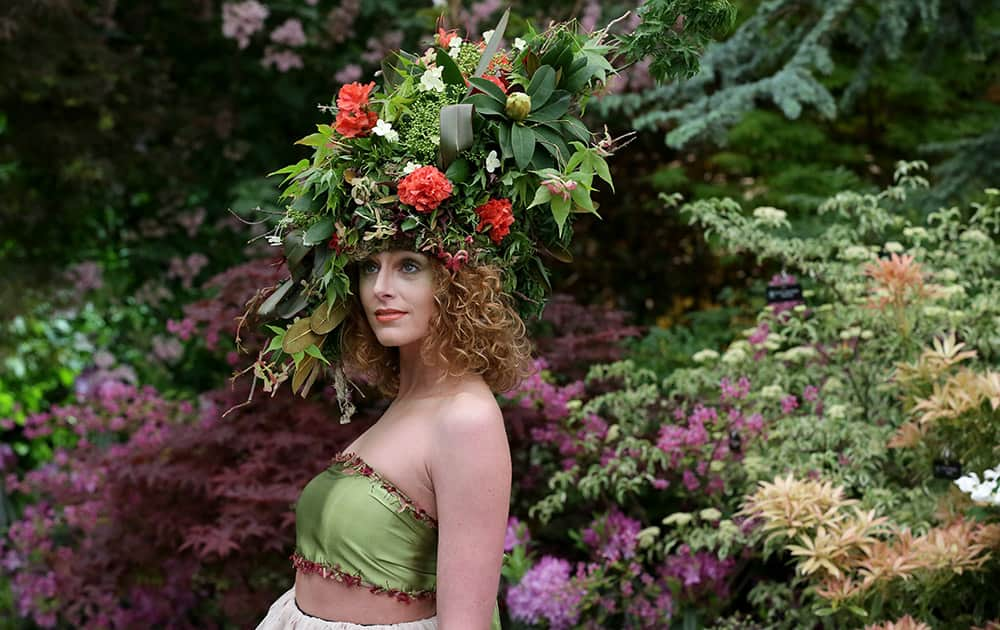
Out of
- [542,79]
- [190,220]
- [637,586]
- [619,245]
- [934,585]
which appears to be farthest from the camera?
[619,245]

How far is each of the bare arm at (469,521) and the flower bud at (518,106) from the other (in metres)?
0.48

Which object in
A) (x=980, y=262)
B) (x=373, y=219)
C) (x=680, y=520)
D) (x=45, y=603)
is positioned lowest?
(x=45, y=603)

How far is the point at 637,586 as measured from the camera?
3453 millimetres

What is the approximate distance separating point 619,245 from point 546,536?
9.09 ft

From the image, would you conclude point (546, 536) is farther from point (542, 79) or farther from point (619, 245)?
point (619, 245)

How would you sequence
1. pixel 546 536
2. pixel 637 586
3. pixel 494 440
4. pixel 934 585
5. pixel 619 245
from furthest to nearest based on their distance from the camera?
1. pixel 619 245
2. pixel 546 536
3. pixel 637 586
4. pixel 934 585
5. pixel 494 440

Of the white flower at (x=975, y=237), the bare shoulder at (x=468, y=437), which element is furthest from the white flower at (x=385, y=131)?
the white flower at (x=975, y=237)

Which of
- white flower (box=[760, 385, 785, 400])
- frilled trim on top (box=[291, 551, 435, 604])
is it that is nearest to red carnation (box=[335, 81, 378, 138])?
frilled trim on top (box=[291, 551, 435, 604])

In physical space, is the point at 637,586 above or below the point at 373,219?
below

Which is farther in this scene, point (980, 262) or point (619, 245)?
point (619, 245)

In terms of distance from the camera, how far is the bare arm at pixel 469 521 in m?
1.66

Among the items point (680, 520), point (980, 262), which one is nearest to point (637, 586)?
point (680, 520)

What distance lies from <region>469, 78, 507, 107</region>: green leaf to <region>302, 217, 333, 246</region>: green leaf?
0.32 metres

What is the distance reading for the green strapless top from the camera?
1.75m
